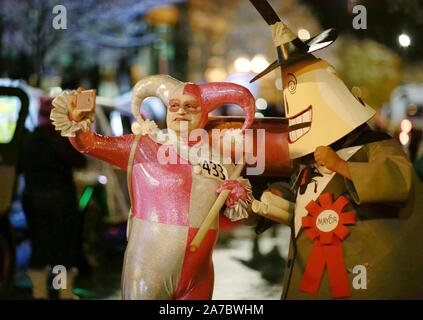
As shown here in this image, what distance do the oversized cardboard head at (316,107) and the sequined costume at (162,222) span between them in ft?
1.85

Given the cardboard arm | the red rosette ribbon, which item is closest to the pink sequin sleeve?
the cardboard arm

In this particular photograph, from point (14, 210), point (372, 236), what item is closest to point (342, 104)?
point (372, 236)

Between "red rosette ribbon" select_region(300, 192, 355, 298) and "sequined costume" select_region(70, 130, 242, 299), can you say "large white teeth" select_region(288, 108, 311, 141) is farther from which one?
"sequined costume" select_region(70, 130, 242, 299)

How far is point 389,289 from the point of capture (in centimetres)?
300

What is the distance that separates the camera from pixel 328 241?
3006 mm

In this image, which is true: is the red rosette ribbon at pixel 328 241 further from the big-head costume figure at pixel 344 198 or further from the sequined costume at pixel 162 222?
the sequined costume at pixel 162 222

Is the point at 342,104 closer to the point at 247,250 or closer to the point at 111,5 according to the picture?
the point at 247,250

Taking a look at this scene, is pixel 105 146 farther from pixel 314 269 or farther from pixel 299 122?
pixel 314 269

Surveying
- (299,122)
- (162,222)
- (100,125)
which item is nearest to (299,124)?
(299,122)

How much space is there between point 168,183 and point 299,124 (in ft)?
2.61

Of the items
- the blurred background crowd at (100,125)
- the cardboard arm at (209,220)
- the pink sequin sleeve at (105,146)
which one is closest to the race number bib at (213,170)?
the cardboard arm at (209,220)

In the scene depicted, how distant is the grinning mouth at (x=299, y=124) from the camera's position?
310 cm

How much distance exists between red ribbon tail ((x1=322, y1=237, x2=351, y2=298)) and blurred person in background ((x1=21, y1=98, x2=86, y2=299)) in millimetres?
2398

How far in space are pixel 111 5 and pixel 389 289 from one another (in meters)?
10.8
